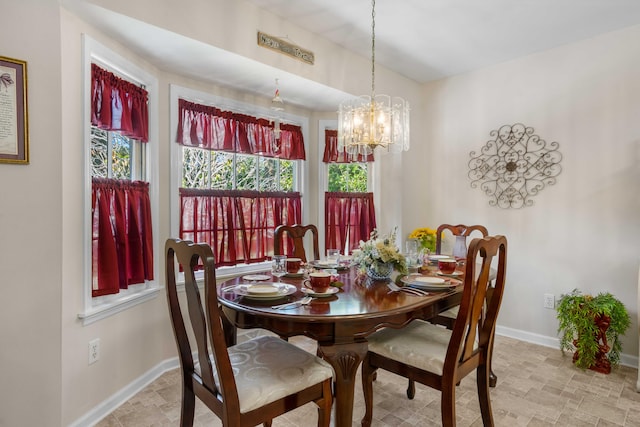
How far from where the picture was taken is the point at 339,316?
4.90ft

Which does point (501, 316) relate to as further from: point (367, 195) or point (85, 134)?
point (85, 134)

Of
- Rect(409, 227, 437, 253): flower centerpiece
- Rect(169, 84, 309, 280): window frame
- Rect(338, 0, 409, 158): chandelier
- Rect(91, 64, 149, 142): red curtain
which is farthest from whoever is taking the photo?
Rect(409, 227, 437, 253): flower centerpiece

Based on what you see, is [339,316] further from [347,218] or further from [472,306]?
Result: [347,218]

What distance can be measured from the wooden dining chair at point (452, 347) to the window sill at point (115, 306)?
5.22ft

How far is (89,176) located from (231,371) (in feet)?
4.84

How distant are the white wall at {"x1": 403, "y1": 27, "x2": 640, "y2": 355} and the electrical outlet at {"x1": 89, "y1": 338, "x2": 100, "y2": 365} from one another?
306cm

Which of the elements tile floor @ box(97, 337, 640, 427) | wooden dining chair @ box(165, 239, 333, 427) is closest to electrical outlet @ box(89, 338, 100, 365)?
tile floor @ box(97, 337, 640, 427)

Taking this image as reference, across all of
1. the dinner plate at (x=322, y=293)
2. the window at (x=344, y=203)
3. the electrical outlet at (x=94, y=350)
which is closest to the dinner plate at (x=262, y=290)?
the dinner plate at (x=322, y=293)

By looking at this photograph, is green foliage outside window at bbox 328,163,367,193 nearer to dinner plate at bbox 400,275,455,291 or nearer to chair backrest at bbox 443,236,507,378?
dinner plate at bbox 400,275,455,291

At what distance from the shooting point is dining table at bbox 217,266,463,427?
152 cm

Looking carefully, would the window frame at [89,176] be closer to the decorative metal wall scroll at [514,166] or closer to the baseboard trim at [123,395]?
the baseboard trim at [123,395]

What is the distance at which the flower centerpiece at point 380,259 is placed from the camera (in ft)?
6.69

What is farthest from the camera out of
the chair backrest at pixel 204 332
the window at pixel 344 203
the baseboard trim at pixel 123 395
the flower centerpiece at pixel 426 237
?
the window at pixel 344 203

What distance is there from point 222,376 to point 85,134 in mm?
1607
